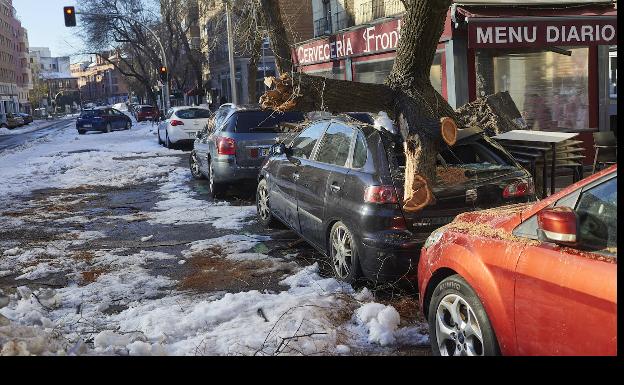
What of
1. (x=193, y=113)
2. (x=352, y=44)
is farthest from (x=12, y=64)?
(x=352, y=44)

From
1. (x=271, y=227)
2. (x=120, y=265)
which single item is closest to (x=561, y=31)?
(x=271, y=227)

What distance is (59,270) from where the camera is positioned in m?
6.57

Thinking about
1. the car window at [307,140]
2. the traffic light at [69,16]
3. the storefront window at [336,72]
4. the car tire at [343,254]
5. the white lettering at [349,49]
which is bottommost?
the car tire at [343,254]

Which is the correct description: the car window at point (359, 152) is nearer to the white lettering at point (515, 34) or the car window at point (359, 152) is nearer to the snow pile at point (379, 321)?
the snow pile at point (379, 321)

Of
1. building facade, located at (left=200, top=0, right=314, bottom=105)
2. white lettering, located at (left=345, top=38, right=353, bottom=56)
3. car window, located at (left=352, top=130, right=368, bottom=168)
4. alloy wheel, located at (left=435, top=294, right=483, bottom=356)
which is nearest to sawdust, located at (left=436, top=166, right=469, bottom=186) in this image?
car window, located at (left=352, top=130, right=368, bottom=168)

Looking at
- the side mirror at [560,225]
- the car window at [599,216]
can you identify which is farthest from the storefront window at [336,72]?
the side mirror at [560,225]

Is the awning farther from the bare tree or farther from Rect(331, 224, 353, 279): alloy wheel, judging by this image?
Rect(331, 224, 353, 279): alloy wheel

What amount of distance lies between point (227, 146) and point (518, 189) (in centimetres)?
586

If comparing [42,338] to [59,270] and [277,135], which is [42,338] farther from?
[277,135]

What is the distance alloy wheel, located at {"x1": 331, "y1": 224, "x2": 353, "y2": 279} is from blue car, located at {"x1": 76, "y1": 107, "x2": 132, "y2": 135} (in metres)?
34.0

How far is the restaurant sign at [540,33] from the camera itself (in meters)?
12.5

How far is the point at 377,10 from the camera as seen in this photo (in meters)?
18.7

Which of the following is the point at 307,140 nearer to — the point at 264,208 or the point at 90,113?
the point at 264,208

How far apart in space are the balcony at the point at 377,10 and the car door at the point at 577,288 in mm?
14420
